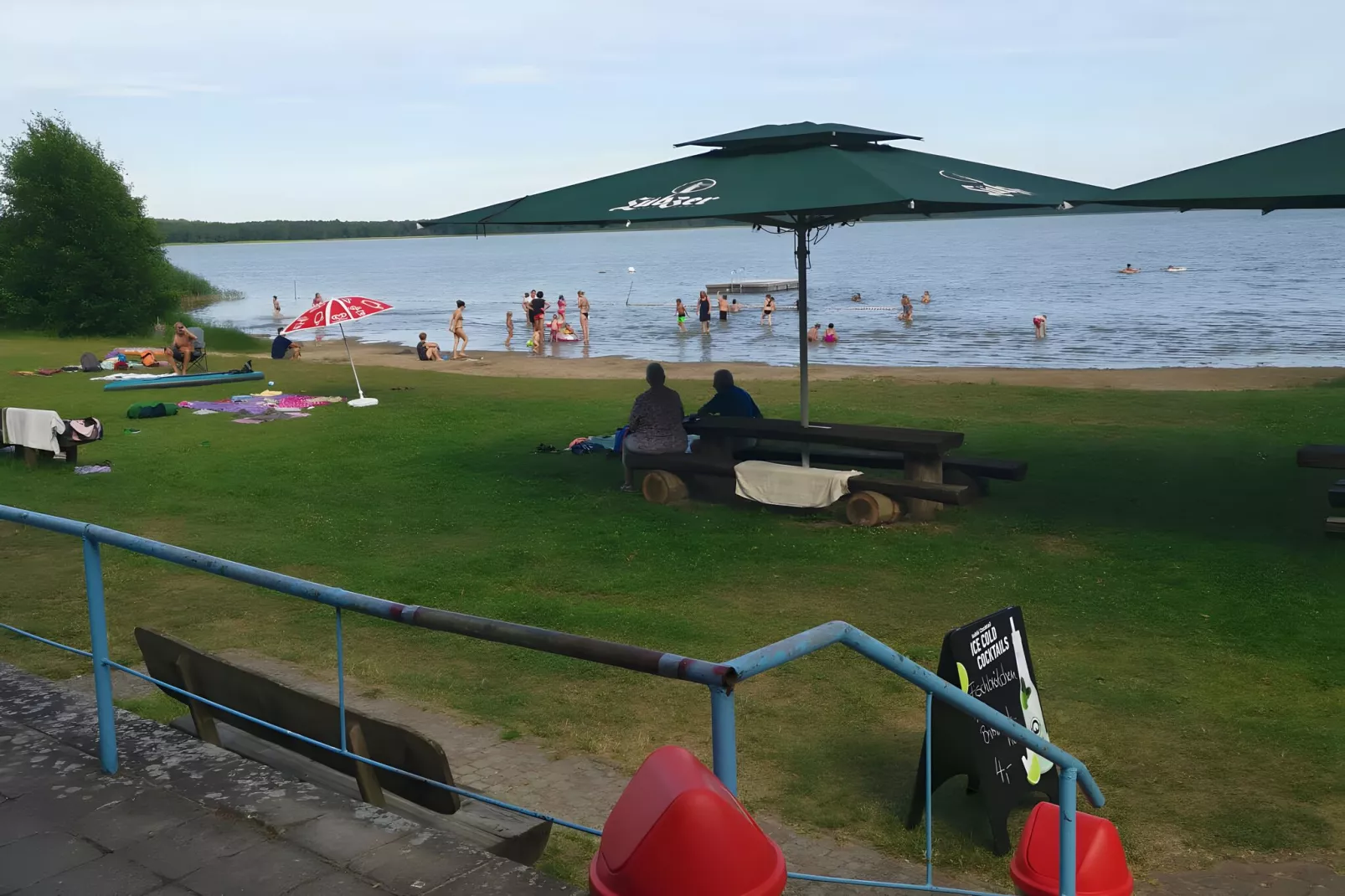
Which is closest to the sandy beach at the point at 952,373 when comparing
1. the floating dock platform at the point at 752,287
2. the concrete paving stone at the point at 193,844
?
the concrete paving stone at the point at 193,844

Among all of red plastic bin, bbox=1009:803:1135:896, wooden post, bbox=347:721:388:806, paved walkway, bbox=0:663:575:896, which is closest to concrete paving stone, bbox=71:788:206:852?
paved walkway, bbox=0:663:575:896

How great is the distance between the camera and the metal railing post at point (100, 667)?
439cm

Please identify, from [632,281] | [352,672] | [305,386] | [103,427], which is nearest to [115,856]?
[352,672]

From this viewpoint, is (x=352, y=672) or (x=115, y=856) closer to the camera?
(x=115, y=856)

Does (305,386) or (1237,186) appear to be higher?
(1237,186)

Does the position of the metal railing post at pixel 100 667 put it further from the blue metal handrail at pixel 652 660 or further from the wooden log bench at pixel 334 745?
the wooden log bench at pixel 334 745

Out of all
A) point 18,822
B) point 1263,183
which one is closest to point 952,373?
point 1263,183

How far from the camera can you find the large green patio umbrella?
31.2 ft

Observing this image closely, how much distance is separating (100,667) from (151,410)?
1465 cm

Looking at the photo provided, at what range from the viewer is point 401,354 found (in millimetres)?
34344

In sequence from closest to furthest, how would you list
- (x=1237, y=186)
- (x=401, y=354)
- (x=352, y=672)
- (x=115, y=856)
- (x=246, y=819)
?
(x=115, y=856), (x=246, y=819), (x=352, y=672), (x=1237, y=186), (x=401, y=354)

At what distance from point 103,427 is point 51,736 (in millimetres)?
13387

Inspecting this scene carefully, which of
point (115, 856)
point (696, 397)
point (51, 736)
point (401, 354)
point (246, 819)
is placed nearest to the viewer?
point (115, 856)

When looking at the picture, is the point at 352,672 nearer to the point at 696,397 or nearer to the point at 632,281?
the point at 696,397
